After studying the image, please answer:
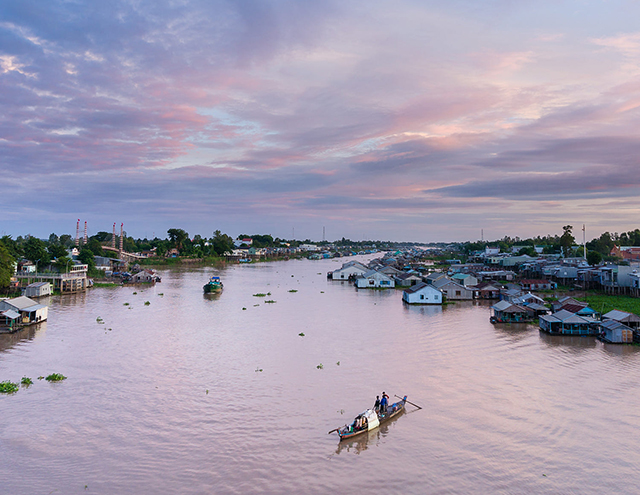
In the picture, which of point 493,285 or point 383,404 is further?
point 493,285

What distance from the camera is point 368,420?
1153cm

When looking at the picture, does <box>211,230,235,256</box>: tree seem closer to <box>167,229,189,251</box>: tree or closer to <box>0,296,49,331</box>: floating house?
<box>167,229,189,251</box>: tree

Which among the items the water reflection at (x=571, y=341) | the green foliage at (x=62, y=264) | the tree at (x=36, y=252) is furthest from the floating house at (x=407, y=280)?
Answer: the tree at (x=36, y=252)

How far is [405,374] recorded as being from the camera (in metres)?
15.9

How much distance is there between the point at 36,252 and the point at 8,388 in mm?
32151

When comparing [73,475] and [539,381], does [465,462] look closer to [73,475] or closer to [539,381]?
[539,381]

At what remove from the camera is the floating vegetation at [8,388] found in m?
13.6

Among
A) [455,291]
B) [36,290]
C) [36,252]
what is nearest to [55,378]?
[36,290]

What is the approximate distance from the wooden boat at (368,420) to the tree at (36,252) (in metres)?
40.5

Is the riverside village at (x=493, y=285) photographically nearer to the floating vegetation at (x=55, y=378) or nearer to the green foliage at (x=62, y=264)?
the green foliage at (x=62, y=264)

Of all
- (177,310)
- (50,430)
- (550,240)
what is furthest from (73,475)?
(550,240)

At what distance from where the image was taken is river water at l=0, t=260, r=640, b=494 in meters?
9.34

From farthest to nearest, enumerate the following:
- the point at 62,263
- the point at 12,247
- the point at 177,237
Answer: the point at 177,237
the point at 62,263
the point at 12,247

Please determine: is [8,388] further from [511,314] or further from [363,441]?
[511,314]
